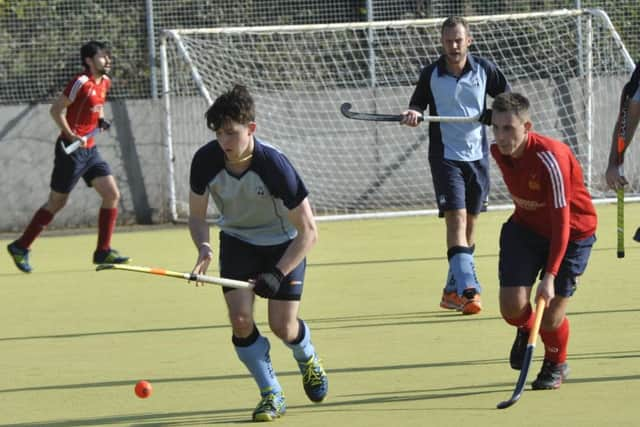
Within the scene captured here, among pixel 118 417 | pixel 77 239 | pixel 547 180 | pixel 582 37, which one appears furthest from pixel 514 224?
pixel 582 37

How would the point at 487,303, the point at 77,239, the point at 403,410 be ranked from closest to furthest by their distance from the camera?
the point at 403,410
the point at 487,303
the point at 77,239

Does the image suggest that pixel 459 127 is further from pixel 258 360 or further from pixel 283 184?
pixel 258 360

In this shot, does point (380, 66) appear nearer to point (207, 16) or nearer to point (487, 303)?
point (207, 16)

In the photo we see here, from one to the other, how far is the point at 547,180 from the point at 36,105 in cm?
853

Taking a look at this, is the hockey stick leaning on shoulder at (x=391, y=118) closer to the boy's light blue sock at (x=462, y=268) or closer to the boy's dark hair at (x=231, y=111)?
the boy's light blue sock at (x=462, y=268)

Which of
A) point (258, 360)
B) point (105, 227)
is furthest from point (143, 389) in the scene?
point (105, 227)

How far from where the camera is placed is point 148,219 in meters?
12.8

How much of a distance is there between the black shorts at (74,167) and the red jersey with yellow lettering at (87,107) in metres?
0.10

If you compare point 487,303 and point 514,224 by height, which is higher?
point 514,224

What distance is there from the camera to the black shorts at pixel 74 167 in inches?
376

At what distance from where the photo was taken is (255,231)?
4859 millimetres

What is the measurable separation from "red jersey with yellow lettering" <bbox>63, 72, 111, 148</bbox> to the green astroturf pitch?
105cm

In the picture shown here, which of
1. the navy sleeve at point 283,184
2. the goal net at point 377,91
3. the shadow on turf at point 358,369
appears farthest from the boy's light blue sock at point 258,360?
the goal net at point 377,91

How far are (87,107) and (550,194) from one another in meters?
5.57
